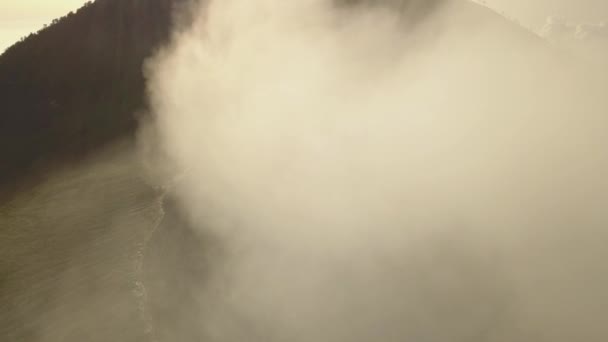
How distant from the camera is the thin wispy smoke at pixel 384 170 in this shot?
6.63m

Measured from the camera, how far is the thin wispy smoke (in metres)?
6.63

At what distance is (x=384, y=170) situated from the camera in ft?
31.9

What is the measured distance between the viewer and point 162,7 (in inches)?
585

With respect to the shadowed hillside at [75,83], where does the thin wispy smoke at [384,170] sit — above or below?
below

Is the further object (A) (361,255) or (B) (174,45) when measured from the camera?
(B) (174,45)

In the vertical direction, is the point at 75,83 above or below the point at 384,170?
above

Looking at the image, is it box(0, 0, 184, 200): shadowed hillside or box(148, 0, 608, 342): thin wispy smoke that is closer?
box(148, 0, 608, 342): thin wispy smoke

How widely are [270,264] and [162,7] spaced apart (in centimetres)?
1088

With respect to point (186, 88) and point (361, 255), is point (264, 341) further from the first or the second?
point (186, 88)

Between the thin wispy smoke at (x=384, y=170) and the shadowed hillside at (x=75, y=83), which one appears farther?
the shadowed hillside at (x=75, y=83)

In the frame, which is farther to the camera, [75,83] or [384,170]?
[75,83]

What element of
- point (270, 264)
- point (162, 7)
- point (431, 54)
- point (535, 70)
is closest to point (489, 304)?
point (270, 264)

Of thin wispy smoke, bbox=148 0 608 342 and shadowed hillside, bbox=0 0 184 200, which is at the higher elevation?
shadowed hillside, bbox=0 0 184 200

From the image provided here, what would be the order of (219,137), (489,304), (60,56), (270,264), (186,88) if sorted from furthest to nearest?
(60,56) → (186,88) → (219,137) → (270,264) → (489,304)
